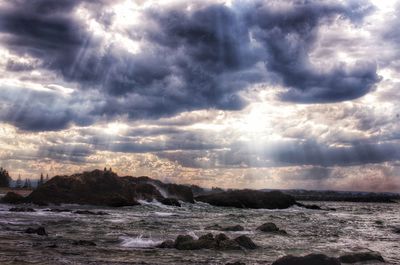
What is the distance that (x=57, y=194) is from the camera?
231 feet

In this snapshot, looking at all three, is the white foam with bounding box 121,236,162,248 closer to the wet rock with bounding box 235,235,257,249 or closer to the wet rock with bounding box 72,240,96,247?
the wet rock with bounding box 72,240,96,247

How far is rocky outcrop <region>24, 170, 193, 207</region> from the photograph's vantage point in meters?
69.8

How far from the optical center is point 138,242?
2628 centimetres

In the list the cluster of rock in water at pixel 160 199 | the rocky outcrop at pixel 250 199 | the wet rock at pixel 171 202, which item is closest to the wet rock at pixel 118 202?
the cluster of rock in water at pixel 160 199

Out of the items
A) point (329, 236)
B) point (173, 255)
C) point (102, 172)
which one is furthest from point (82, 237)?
point (102, 172)

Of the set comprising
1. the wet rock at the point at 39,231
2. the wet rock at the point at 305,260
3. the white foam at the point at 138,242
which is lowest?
the white foam at the point at 138,242

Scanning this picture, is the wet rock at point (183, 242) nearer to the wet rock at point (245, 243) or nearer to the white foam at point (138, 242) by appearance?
the white foam at point (138, 242)

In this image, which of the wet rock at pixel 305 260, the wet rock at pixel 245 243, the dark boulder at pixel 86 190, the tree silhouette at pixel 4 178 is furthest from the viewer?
the tree silhouette at pixel 4 178

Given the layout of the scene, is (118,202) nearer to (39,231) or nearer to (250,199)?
(250,199)

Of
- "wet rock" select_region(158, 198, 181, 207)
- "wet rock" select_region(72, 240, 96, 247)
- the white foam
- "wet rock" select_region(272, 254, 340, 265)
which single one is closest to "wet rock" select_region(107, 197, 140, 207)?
"wet rock" select_region(158, 198, 181, 207)

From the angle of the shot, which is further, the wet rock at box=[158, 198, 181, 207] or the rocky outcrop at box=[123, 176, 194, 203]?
the rocky outcrop at box=[123, 176, 194, 203]

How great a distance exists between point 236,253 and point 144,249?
4.70m

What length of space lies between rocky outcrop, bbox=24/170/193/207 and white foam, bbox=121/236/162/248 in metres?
42.5

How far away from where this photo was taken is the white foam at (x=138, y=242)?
2520 centimetres
